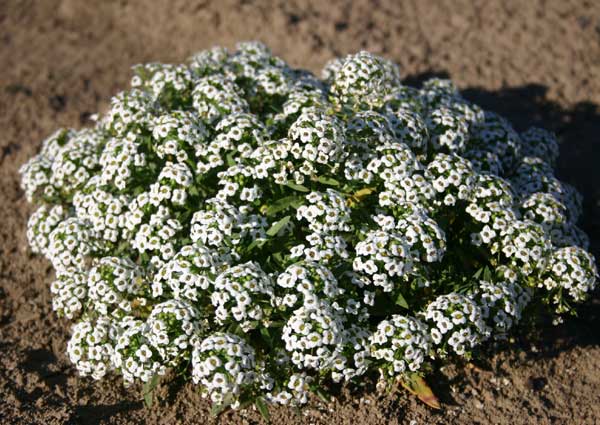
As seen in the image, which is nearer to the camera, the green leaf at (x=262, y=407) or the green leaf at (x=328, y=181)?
the green leaf at (x=262, y=407)

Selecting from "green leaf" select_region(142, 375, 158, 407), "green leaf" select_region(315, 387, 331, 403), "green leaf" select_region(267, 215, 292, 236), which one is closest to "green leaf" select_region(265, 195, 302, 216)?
"green leaf" select_region(267, 215, 292, 236)

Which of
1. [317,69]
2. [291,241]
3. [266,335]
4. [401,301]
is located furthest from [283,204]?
[317,69]

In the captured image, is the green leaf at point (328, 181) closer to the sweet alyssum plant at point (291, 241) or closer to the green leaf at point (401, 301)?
the sweet alyssum plant at point (291, 241)

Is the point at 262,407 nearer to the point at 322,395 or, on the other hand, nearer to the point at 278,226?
the point at 322,395

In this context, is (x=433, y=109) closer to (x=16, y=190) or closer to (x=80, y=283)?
(x=80, y=283)

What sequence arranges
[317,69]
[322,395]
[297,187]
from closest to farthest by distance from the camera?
[322,395] → [297,187] → [317,69]

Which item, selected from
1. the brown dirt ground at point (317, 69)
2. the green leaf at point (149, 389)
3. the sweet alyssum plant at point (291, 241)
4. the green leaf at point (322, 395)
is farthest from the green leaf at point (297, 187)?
the green leaf at point (149, 389)

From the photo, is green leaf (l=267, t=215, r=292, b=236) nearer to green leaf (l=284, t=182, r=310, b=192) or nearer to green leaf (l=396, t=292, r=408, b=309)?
green leaf (l=284, t=182, r=310, b=192)
